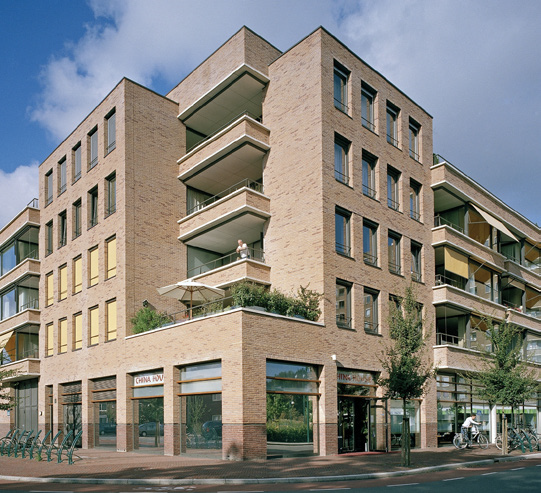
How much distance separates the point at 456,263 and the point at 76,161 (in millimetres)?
22927

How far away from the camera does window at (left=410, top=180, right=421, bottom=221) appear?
32.4 m

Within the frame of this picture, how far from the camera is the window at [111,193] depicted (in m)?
31.6

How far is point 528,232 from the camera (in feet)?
146

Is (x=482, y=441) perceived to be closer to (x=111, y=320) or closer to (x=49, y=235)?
(x=111, y=320)

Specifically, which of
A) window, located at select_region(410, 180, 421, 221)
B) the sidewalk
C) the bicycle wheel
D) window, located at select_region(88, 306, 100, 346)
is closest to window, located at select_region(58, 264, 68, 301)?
window, located at select_region(88, 306, 100, 346)

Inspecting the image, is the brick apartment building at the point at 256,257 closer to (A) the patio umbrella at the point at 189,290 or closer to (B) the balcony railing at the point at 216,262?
(B) the balcony railing at the point at 216,262

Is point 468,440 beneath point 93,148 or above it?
beneath

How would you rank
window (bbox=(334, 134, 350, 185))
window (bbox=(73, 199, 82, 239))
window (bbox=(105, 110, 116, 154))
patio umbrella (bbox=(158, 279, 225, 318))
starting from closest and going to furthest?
patio umbrella (bbox=(158, 279, 225, 318)) < window (bbox=(334, 134, 350, 185)) < window (bbox=(105, 110, 116, 154)) < window (bbox=(73, 199, 82, 239))

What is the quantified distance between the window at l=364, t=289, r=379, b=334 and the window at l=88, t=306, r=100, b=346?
13818 mm

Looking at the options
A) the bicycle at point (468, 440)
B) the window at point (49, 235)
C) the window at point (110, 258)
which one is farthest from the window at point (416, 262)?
the window at point (49, 235)

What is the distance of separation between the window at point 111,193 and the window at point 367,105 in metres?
13.1

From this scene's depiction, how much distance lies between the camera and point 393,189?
31.2m

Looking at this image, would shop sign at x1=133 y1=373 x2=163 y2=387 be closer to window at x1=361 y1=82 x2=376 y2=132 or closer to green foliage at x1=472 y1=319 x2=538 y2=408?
green foliage at x1=472 y1=319 x2=538 y2=408

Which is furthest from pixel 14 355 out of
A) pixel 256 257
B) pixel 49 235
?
pixel 256 257
